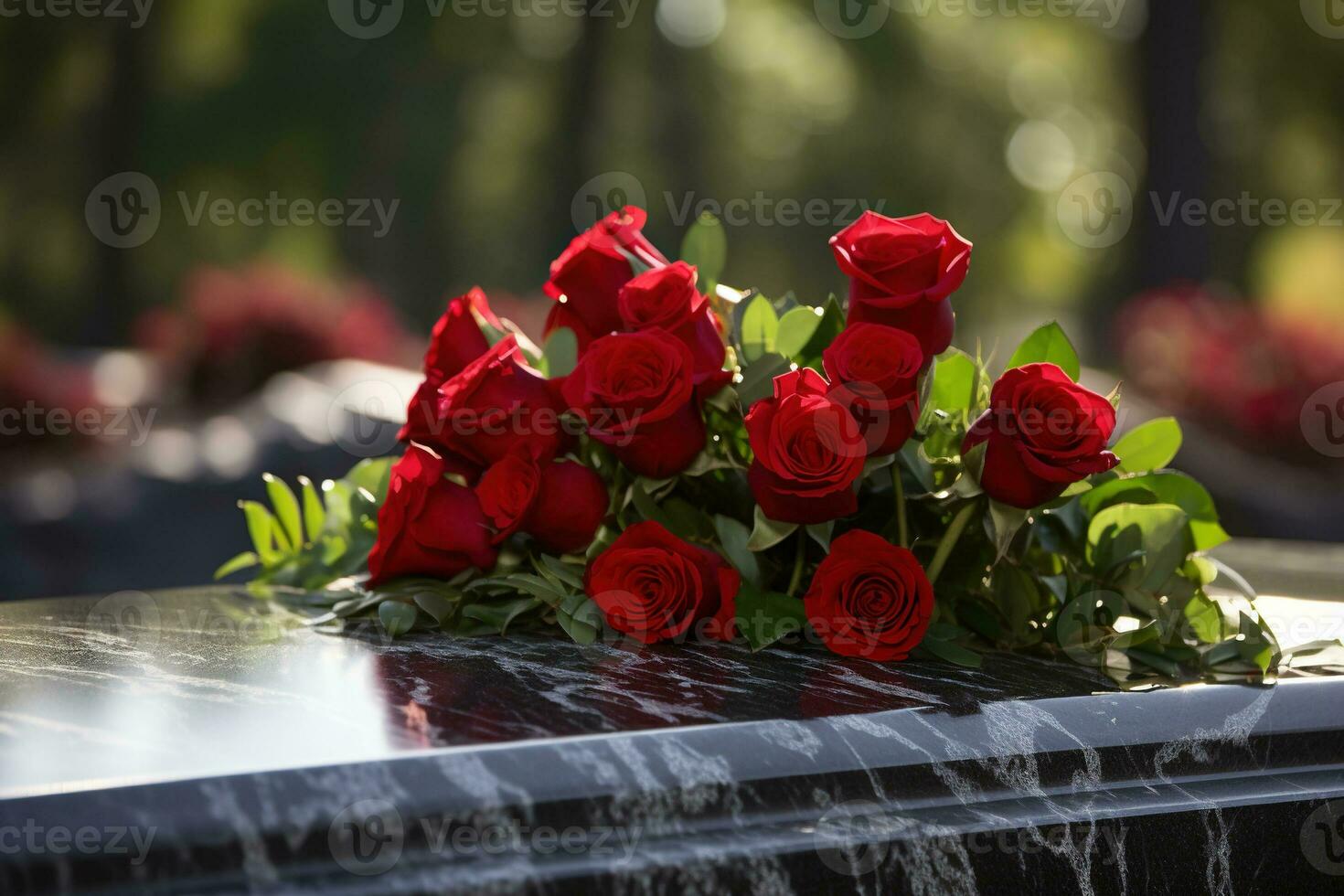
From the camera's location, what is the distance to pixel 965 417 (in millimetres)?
1582

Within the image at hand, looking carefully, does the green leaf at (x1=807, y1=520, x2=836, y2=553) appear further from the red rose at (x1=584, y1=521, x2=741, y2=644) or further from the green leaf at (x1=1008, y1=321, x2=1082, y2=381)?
the green leaf at (x1=1008, y1=321, x2=1082, y2=381)

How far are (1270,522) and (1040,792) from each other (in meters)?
5.11

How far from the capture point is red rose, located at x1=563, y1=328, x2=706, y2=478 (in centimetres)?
145

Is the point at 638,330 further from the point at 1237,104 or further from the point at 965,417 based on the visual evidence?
the point at 1237,104

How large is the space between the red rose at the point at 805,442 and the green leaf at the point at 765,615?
163 mm

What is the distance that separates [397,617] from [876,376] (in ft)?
2.33

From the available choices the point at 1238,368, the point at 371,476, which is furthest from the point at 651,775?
the point at 1238,368

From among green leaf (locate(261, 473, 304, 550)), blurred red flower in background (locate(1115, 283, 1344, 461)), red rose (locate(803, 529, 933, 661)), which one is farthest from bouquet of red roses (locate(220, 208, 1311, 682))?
blurred red flower in background (locate(1115, 283, 1344, 461))

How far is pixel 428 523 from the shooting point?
1593 millimetres

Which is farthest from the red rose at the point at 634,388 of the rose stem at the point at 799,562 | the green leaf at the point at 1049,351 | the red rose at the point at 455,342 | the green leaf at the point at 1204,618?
the green leaf at the point at 1204,618

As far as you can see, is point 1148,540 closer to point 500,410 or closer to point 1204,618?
point 1204,618

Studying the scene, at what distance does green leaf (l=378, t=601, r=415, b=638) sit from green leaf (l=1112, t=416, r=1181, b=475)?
958 millimetres

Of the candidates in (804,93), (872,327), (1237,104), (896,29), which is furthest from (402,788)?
(804,93)

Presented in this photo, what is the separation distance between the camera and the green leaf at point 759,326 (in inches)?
65.5
